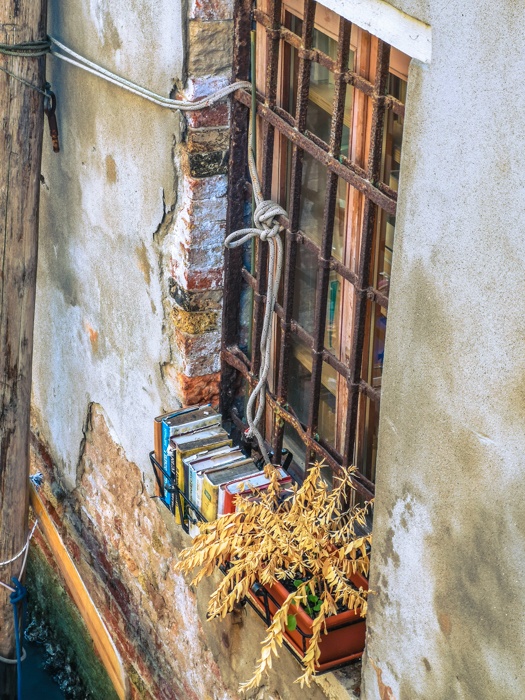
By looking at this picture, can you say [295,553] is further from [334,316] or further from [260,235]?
[260,235]

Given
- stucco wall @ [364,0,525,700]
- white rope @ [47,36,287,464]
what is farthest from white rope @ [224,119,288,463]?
stucco wall @ [364,0,525,700]

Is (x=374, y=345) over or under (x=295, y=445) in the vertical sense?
over

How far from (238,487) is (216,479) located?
119 millimetres

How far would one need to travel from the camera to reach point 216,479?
10.4ft

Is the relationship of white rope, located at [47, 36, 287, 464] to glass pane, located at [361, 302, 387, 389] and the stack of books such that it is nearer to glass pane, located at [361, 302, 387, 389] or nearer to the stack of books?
the stack of books

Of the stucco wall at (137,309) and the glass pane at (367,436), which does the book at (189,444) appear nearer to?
the stucco wall at (137,309)

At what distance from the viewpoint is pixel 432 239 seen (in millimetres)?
2125

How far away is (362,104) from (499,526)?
3.84 feet

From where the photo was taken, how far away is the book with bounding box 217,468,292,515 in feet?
9.98

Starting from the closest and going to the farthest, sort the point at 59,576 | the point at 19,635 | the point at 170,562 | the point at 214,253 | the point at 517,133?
the point at 517,133
the point at 214,253
the point at 170,562
the point at 19,635
the point at 59,576

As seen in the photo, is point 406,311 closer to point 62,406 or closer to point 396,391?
point 396,391

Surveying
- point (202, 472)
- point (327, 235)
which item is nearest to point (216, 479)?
point (202, 472)

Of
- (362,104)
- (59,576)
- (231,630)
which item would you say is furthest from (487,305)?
(59,576)

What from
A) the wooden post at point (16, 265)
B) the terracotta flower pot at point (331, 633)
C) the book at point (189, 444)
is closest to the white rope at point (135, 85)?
the wooden post at point (16, 265)
